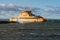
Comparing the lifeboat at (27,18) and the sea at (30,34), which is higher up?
the sea at (30,34)

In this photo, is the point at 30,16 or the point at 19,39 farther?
the point at 30,16

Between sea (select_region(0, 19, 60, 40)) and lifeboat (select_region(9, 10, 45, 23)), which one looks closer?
sea (select_region(0, 19, 60, 40))

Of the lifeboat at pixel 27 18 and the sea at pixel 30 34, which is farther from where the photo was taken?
the lifeboat at pixel 27 18

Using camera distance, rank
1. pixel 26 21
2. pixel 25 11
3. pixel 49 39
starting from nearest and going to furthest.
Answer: pixel 49 39 → pixel 26 21 → pixel 25 11

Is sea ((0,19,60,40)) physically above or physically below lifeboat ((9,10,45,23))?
above

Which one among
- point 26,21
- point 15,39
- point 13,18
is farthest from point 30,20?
point 15,39

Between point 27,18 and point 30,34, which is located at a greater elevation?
point 30,34

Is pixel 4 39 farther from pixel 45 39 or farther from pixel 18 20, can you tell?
pixel 18 20

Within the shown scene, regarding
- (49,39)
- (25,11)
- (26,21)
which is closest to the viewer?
(49,39)

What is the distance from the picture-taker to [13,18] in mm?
195750

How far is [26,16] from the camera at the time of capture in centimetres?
18850

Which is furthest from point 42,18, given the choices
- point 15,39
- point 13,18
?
point 15,39

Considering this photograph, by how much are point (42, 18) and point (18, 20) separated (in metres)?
11.6

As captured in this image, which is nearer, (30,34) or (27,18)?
(30,34)
